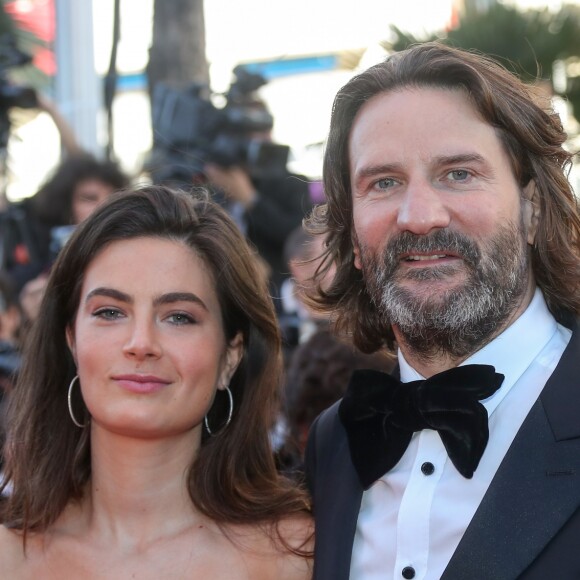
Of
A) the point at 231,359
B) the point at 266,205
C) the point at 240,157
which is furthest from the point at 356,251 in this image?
the point at 240,157

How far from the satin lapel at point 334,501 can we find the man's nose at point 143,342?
1.82ft

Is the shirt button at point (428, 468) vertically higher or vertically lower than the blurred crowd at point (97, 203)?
higher

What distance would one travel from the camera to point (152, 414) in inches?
118

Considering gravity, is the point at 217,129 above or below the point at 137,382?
above

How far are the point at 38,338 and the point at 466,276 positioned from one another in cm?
Answer: 146

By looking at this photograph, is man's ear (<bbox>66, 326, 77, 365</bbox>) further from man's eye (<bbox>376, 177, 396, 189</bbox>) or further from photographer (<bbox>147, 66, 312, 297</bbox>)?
photographer (<bbox>147, 66, 312, 297</bbox>)

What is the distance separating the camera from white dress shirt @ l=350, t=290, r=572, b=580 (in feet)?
8.10

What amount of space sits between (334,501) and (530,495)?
0.65m

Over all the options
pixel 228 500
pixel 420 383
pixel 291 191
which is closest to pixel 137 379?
pixel 228 500

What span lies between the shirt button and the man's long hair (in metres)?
0.45

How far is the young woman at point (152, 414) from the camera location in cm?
305

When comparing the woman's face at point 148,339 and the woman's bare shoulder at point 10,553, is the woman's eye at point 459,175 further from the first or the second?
the woman's bare shoulder at point 10,553

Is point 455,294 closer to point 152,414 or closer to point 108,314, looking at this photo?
point 152,414

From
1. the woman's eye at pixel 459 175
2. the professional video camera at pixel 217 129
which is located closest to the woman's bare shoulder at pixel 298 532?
the woman's eye at pixel 459 175
